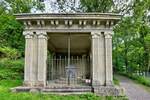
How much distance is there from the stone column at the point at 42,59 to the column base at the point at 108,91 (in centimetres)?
249

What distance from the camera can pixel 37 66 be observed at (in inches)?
489

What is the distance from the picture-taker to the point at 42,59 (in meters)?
12.4

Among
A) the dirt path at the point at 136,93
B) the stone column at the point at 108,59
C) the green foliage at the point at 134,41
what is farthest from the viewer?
the green foliage at the point at 134,41

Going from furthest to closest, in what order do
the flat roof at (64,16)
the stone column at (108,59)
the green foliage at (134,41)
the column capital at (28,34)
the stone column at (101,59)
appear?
the green foliage at (134,41)
the column capital at (28,34)
the stone column at (101,59)
the stone column at (108,59)
the flat roof at (64,16)

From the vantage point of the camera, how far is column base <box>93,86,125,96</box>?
11.7 metres

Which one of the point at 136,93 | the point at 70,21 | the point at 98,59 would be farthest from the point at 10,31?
the point at 98,59

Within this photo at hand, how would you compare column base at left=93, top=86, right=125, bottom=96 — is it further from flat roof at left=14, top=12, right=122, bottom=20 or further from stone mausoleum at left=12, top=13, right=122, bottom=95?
flat roof at left=14, top=12, right=122, bottom=20

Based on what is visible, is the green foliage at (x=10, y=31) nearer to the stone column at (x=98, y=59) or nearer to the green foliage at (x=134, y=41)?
the green foliage at (x=134, y=41)

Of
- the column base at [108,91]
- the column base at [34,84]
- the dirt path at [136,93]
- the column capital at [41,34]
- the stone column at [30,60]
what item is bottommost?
the dirt path at [136,93]

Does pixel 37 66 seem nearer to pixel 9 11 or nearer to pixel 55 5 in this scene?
pixel 9 11

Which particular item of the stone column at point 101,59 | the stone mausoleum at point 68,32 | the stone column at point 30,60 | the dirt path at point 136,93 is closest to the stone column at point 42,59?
the stone mausoleum at point 68,32

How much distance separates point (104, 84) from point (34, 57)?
3583 mm

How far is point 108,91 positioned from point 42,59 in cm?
345

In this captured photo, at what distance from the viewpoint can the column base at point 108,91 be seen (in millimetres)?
11703
